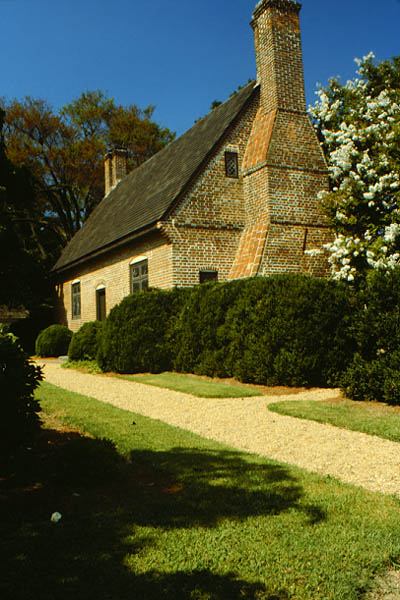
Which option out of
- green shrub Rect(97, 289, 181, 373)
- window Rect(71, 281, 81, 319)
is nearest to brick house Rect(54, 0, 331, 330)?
green shrub Rect(97, 289, 181, 373)

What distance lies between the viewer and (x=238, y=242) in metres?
15.7

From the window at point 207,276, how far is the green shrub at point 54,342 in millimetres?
8441

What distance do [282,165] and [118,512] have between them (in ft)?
43.7

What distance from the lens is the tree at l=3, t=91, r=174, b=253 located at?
105ft

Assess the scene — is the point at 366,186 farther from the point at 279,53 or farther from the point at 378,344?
the point at 378,344

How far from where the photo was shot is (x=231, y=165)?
625 inches

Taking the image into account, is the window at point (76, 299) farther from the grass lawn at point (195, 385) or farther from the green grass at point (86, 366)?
the grass lawn at point (195, 385)

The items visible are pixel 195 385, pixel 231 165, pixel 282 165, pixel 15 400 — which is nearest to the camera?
pixel 15 400

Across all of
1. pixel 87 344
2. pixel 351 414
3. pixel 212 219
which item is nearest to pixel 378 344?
pixel 351 414

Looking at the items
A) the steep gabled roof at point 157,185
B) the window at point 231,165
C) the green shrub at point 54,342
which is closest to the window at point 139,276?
the steep gabled roof at point 157,185

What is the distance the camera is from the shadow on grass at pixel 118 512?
8.19 ft

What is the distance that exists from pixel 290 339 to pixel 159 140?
95.5 ft

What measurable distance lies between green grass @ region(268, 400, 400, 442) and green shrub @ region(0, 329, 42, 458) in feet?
13.1

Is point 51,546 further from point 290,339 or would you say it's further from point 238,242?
point 238,242
